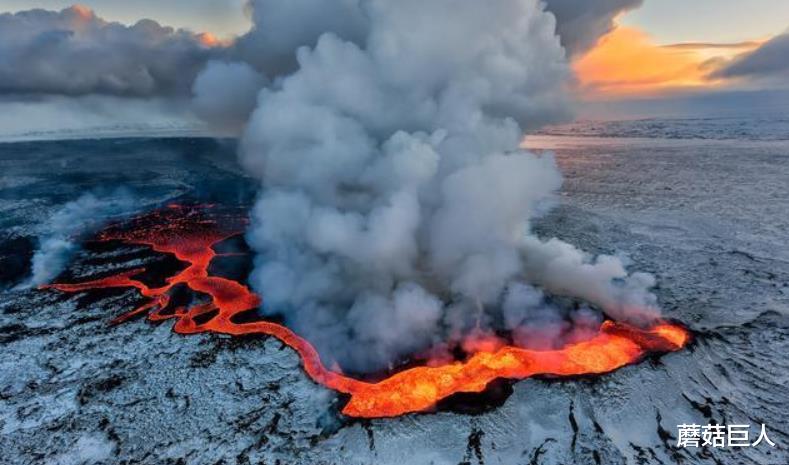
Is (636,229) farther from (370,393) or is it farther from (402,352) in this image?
(370,393)

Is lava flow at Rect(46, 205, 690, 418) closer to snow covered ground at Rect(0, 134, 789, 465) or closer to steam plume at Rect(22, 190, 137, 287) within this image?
snow covered ground at Rect(0, 134, 789, 465)

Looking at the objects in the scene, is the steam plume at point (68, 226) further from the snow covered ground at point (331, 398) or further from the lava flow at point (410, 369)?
the lava flow at point (410, 369)

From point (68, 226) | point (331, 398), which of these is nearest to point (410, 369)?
point (331, 398)

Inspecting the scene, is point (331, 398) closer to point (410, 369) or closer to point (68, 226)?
point (410, 369)

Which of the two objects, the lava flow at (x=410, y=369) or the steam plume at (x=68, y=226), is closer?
the lava flow at (x=410, y=369)

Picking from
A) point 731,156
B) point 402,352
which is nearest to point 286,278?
point 402,352

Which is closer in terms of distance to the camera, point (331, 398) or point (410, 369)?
point (331, 398)

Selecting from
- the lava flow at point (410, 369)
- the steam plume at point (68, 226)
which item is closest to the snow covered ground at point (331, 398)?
the lava flow at point (410, 369)

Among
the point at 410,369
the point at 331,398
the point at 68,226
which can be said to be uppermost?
Result: the point at 410,369

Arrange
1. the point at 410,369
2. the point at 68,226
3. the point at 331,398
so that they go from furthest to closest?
the point at 68,226 → the point at 410,369 → the point at 331,398

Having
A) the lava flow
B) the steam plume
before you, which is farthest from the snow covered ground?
the steam plume
